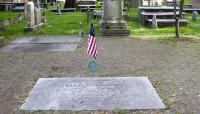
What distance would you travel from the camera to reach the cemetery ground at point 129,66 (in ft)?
25.4

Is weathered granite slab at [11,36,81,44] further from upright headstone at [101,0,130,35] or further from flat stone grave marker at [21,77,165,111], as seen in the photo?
flat stone grave marker at [21,77,165,111]

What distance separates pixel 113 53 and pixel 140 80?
13.2ft

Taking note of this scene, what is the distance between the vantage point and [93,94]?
761 cm

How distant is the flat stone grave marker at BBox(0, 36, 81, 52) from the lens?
542 inches

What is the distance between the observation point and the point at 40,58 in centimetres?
1204

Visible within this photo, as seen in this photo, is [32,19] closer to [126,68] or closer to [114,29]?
[114,29]

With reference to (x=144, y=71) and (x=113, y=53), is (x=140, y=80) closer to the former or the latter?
(x=144, y=71)

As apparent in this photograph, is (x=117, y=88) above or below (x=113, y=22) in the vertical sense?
below

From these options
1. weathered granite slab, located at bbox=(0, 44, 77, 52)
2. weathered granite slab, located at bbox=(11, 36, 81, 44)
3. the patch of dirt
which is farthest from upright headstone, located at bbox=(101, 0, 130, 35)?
weathered granite slab, located at bbox=(0, 44, 77, 52)

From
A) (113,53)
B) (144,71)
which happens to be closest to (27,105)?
Result: (144,71)

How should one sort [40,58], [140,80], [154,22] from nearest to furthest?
[140,80] < [40,58] < [154,22]

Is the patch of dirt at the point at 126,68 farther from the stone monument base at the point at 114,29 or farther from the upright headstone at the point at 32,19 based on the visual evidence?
the upright headstone at the point at 32,19

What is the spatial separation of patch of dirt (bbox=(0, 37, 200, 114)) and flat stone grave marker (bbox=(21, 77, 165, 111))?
Result: 0.20 metres

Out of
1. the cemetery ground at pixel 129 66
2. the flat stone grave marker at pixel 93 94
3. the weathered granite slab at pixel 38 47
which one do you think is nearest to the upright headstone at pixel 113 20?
the cemetery ground at pixel 129 66
